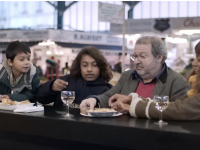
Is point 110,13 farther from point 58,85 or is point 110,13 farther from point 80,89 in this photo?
point 58,85

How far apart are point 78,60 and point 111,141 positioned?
1.46m

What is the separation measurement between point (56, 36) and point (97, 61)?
9.03 metres

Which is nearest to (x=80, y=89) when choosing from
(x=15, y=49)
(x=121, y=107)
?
(x=15, y=49)

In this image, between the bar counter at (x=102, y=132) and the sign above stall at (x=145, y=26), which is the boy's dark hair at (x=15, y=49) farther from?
the sign above stall at (x=145, y=26)

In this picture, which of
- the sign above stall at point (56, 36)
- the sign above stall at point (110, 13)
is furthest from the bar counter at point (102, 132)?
the sign above stall at point (56, 36)

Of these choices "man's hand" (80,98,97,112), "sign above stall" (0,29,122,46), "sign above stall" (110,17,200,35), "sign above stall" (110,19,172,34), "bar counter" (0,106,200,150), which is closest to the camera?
"bar counter" (0,106,200,150)

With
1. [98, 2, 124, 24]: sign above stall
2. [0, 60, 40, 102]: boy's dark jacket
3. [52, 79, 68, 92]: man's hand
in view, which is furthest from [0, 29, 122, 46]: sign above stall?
[52, 79, 68, 92]: man's hand

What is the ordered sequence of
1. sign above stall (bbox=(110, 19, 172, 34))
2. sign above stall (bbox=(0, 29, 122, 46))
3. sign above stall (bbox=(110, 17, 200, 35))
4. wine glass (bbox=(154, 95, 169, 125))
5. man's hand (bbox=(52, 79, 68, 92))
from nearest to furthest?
1. wine glass (bbox=(154, 95, 169, 125))
2. man's hand (bbox=(52, 79, 68, 92))
3. sign above stall (bbox=(110, 17, 200, 35))
4. sign above stall (bbox=(110, 19, 172, 34))
5. sign above stall (bbox=(0, 29, 122, 46))

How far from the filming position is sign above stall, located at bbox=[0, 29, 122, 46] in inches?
457

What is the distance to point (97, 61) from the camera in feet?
9.48

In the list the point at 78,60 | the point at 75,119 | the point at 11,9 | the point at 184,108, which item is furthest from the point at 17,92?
the point at 11,9

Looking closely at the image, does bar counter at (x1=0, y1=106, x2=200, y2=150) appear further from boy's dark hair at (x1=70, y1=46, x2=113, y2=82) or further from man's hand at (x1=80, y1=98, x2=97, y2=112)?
boy's dark hair at (x1=70, y1=46, x2=113, y2=82)

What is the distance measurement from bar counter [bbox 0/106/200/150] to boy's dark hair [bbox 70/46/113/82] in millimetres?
867

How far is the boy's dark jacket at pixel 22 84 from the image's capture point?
9.55 feet
